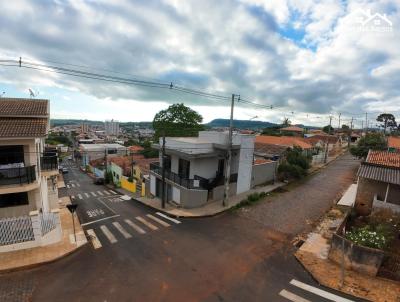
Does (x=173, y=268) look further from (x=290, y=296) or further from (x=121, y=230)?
(x=121, y=230)

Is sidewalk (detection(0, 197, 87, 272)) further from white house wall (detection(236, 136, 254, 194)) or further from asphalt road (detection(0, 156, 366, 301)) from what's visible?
white house wall (detection(236, 136, 254, 194))

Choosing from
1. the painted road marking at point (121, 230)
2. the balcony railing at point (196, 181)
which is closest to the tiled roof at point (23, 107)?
the painted road marking at point (121, 230)

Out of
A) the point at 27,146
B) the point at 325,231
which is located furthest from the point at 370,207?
the point at 27,146

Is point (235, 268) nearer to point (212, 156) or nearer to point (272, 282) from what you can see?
point (272, 282)

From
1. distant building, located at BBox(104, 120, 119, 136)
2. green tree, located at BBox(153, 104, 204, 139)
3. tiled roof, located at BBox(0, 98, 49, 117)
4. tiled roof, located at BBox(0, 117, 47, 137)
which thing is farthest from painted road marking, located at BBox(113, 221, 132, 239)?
distant building, located at BBox(104, 120, 119, 136)

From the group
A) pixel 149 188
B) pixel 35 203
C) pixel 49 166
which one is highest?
pixel 49 166

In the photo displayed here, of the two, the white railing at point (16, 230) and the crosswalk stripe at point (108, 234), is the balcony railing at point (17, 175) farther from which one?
the crosswalk stripe at point (108, 234)

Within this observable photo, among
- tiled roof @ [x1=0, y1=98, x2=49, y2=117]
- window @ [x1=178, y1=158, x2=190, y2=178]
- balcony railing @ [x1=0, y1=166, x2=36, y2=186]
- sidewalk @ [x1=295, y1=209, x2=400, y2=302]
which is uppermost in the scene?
tiled roof @ [x1=0, y1=98, x2=49, y2=117]
